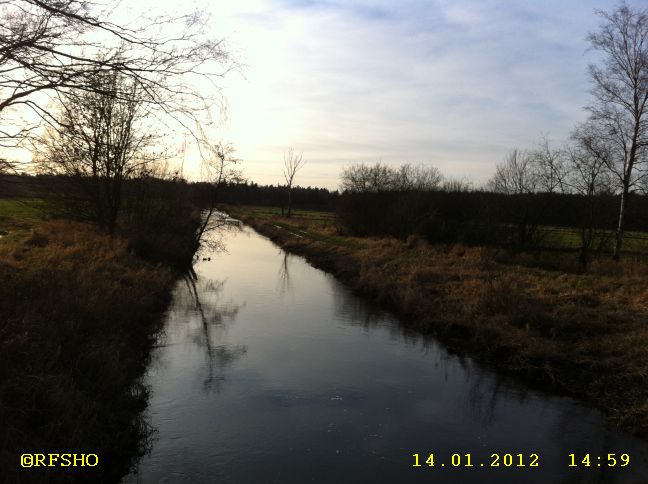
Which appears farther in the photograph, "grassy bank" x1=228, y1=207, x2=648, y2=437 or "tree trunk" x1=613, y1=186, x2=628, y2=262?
"tree trunk" x1=613, y1=186, x2=628, y2=262

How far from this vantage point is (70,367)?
6273 millimetres

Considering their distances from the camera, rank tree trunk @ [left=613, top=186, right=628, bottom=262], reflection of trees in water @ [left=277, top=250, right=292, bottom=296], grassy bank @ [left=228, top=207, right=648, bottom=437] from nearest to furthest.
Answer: grassy bank @ [left=228, top=207, right=648, bottom=437], reflection of trees in water @ [left=277, top=250, right=292, bottom=296], tree trunk @ [left=613, top=186, right=628, bottom=262]

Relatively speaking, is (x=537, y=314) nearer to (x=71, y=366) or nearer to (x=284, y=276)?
(x=71, y=366)

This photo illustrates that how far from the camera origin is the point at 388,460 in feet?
20.4

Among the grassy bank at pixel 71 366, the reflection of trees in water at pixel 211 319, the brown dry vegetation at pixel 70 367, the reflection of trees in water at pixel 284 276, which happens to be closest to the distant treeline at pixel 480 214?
the reflection of trees in water at pixel 284 276

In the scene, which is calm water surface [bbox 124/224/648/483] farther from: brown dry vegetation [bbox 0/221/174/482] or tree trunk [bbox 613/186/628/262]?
tree trunk [bbox 613/186/628/262]

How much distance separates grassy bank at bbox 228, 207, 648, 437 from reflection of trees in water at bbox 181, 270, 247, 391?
4966 mm

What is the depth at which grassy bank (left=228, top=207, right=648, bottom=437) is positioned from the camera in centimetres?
881

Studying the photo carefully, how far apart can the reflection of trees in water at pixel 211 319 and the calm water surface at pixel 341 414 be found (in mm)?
63

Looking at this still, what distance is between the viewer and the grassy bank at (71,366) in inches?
195

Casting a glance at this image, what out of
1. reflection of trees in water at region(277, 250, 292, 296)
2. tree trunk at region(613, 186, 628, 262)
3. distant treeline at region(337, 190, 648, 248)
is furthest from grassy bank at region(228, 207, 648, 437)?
reflection of trees in water at region(277, 250, 292, 296)

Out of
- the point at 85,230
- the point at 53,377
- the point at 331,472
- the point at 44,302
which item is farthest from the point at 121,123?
the point at 331,472
